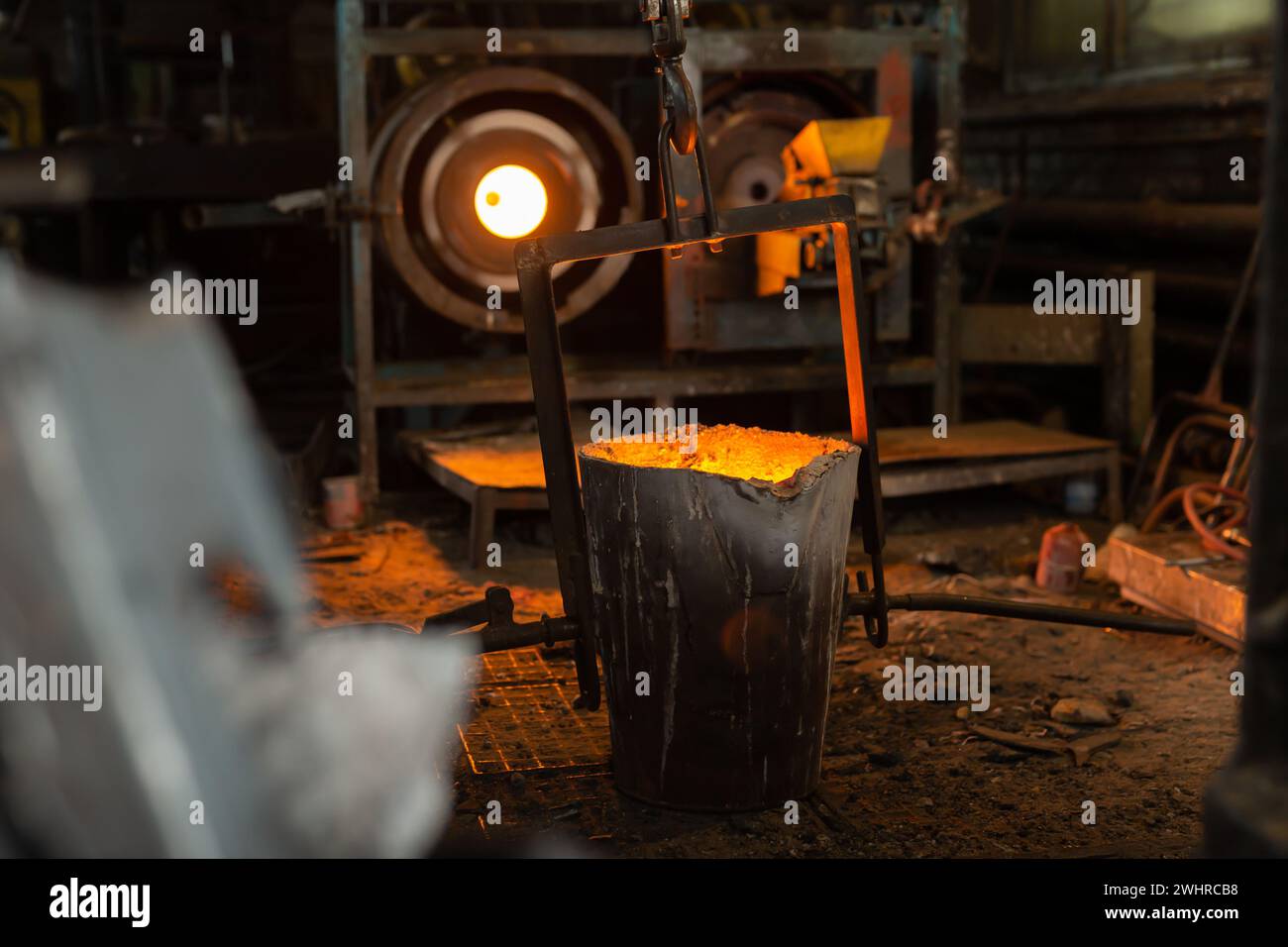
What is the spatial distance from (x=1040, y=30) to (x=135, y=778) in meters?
9.65

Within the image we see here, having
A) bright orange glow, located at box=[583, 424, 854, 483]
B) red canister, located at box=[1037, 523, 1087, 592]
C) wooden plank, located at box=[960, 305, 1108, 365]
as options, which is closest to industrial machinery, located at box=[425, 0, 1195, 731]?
bright orange glow, located at box=[583, 424, 854, 483]

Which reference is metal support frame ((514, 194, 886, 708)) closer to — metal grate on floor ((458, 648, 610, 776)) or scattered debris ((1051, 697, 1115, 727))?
metal grate on floor ((458, 648, 610, 776))

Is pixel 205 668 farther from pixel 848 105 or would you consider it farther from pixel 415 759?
pixel 848 105

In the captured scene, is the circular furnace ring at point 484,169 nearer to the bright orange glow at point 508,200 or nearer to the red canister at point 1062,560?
the bright orange glow at point 508,200

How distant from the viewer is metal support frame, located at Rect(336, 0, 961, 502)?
6.14 meters

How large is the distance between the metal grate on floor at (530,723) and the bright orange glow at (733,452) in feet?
2.77

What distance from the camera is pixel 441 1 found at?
7273mm

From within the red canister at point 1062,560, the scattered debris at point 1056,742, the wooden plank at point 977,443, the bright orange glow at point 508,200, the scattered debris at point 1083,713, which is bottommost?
the scattered debris at point 1056,742

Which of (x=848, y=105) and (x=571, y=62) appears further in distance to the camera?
(x=571, y=62)

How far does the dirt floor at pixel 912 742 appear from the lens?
3.23m

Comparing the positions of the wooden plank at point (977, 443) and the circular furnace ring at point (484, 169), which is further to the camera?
the circular furnace ring at point (484, 169)

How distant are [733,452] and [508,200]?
3107 millimetres

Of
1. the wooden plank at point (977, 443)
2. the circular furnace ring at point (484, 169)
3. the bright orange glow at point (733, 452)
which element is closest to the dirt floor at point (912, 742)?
the wooden plank at point (977, 443)
